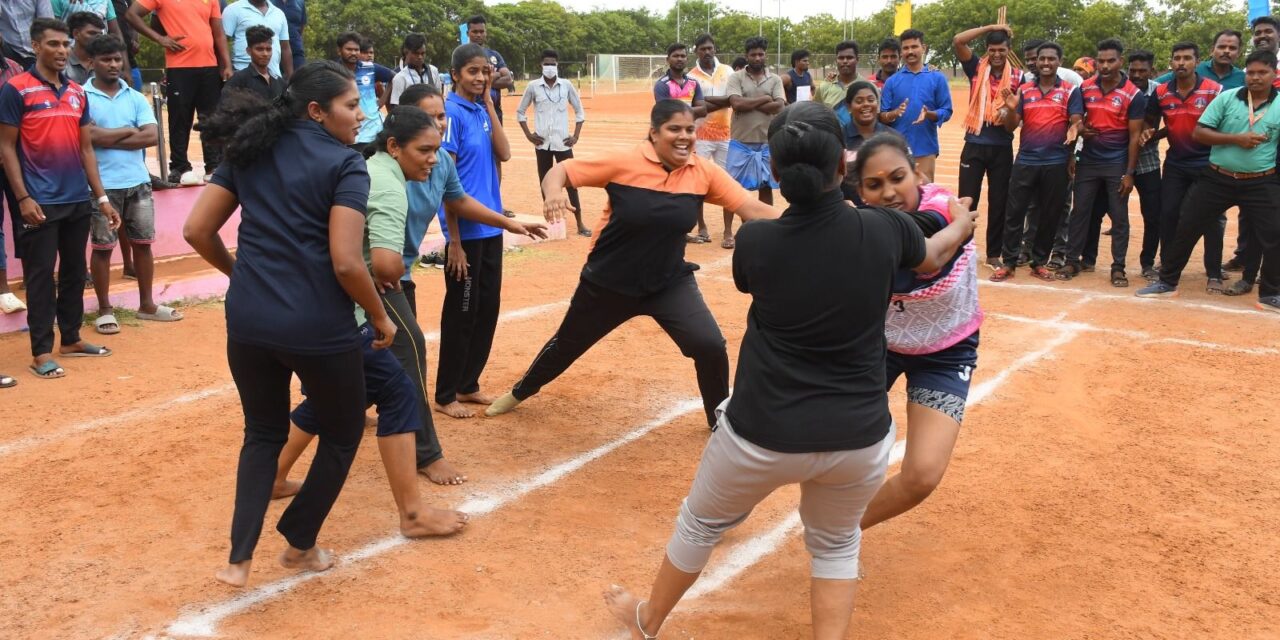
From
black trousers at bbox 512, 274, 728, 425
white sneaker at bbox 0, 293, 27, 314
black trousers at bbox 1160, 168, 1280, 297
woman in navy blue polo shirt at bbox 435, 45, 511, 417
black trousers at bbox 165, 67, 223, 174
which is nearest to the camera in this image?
black trousers at bbox 512, 274, 728, 425

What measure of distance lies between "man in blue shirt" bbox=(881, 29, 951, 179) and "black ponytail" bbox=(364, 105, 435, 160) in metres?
6.89

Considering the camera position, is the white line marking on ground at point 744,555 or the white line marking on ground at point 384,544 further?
the white line marking on ground at point 744,555

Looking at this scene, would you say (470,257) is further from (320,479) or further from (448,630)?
(448,630)

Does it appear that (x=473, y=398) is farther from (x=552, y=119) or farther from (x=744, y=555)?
(x=552, y=119)

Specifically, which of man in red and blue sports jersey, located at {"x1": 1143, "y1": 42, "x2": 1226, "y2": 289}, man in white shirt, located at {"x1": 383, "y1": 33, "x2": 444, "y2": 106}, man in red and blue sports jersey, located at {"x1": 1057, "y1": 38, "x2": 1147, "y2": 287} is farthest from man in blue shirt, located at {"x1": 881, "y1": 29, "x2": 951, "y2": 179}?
man in white shirt, located at {"x1": 383, "y1": 33, "x2": 444, "y2": 106}

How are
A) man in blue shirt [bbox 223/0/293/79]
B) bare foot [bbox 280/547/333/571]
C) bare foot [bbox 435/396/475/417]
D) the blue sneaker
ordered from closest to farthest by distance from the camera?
bare foot [bbox 280/547/333/571]
bare foot [bbox 435/396/475/417]
the blue sneaker
man in blue shirt [bbox 223/0/293/79]

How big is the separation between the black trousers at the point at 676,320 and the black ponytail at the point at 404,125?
53.0 inches

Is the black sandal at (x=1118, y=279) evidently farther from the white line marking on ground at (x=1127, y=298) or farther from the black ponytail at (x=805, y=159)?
the black ponytail at (x=805, y=159)

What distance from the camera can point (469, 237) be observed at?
20.3 ft

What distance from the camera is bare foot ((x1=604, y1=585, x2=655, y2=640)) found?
394cm

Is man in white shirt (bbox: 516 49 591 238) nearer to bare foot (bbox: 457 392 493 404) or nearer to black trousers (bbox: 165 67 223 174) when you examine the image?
black trousers (bbox: 165 67 223 174)

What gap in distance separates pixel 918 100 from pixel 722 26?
76.2m

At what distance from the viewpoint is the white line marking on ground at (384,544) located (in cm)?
401

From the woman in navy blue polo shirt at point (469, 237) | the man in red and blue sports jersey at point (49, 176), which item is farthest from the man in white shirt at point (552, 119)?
the woman in navy blue polo shirt at point (469, 237)
